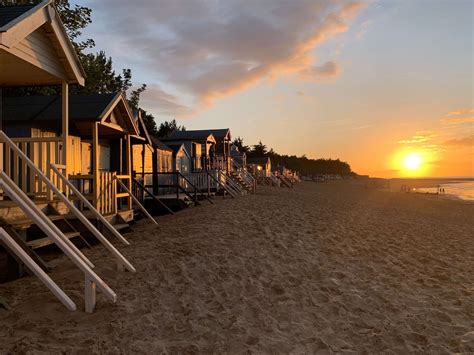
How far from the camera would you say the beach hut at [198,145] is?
29.1m

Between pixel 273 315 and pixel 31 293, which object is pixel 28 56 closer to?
pixel 31 293

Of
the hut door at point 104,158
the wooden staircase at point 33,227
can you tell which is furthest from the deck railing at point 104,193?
the hut door at point 104,158

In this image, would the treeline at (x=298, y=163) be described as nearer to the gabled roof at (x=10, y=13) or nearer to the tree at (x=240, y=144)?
the tree at (x=240, y=144)

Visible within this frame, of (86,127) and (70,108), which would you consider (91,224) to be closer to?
(70,108)

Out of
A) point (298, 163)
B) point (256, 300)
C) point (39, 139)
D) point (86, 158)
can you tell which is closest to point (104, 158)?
point (86, 158)

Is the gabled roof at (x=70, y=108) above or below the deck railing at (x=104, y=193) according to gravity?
above

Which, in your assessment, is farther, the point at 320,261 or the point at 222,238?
the point at 222,238

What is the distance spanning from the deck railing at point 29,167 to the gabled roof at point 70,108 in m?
1.04

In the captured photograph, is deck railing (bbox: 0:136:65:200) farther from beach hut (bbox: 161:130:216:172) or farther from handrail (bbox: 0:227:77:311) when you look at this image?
beach hut (bbox: 161:130:216:172)

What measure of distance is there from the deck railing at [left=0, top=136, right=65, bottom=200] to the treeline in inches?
2993

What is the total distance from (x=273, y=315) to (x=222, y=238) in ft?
14.4

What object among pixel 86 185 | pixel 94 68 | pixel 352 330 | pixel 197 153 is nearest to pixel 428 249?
pixel 352 330

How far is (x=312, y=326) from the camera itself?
5031 mm

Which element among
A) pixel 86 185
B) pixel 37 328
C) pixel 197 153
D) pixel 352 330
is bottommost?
pixel 352 330
